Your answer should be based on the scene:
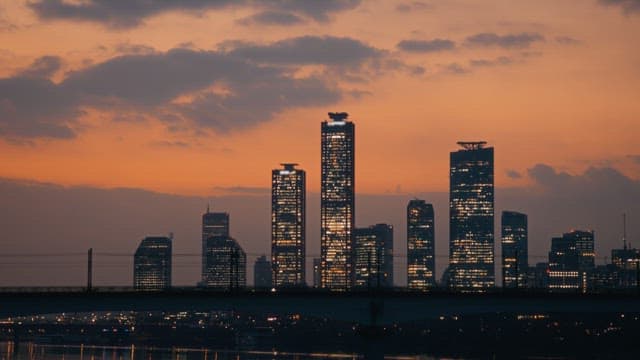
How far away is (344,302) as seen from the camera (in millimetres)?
127812

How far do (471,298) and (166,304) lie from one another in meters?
35.3

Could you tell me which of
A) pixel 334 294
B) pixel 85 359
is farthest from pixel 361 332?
pixel 85 359

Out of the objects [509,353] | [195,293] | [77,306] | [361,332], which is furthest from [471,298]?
[509,353]

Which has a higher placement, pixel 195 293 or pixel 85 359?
pixel 195 293

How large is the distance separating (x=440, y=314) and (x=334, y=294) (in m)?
12.5

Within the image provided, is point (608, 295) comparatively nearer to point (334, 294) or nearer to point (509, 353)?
point (334, 294)

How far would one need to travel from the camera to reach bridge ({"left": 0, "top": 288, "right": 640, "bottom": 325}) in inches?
4899

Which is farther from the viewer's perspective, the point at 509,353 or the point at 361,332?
the point at 509,353

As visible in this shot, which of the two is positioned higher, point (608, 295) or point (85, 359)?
point (608, 295)

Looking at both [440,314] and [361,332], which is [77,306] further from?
[440,314]

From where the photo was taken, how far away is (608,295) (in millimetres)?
125312

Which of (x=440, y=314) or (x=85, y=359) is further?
(x=85, y=359)

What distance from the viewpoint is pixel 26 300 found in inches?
4825

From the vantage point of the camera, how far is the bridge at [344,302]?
4899 inches
